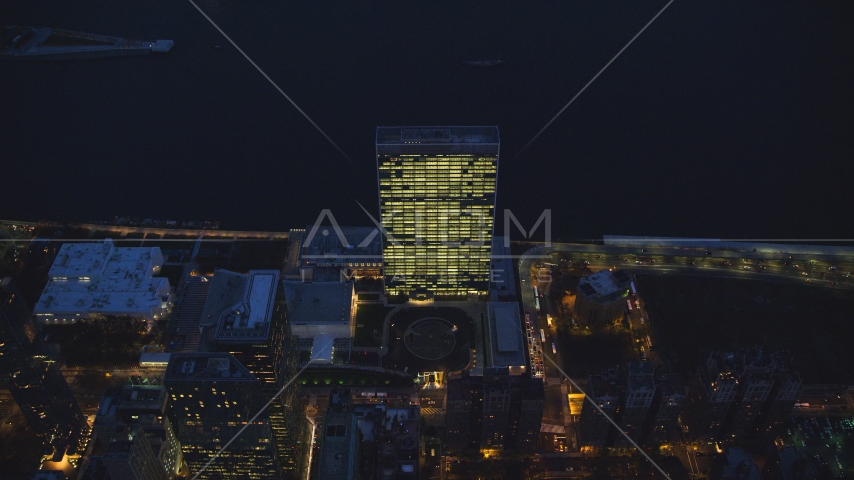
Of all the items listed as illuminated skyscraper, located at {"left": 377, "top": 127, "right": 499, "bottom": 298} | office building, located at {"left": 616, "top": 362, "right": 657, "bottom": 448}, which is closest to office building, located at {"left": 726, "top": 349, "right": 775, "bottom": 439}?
office building, located at {"left": 616, "top": 362, "right": 657, "bottom": 448}

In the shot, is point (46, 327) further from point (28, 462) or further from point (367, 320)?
point (367, 320)

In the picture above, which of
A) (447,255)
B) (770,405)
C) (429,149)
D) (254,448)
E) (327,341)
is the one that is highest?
(429,149)

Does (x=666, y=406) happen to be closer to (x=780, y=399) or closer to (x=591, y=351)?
(x=780, y=399)

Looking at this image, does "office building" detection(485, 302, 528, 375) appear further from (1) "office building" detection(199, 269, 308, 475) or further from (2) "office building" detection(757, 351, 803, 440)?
(2) "office building" detection(757, 351, 803, 440)

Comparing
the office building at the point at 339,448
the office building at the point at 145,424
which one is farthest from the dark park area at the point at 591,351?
the office building at the point at 145,424

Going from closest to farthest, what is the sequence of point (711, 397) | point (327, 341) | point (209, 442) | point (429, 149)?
point (209, 442), point (711, 397), point (429, 149), point (327, 341)

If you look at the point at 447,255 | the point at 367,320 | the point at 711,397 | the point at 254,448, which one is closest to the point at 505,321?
the point at 447,255

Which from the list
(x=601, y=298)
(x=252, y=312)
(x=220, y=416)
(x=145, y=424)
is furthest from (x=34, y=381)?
(x=601, y=298)
